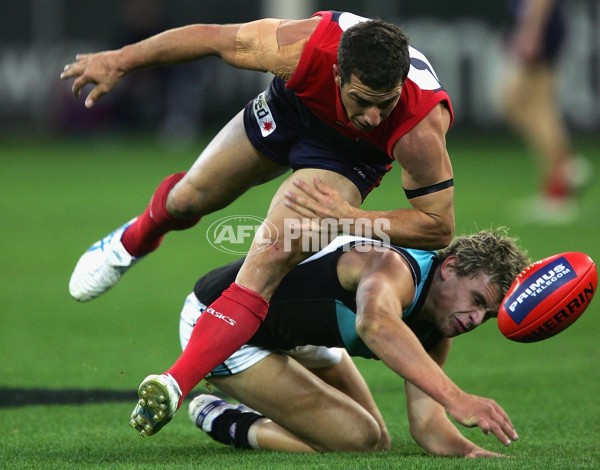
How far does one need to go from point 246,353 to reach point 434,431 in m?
0.81

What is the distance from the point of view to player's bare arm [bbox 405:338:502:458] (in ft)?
14.2

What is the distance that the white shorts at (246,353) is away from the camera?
4.62 m

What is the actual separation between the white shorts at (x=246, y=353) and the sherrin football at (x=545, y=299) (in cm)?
94

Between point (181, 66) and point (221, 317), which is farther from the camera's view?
→ point (181, 66)

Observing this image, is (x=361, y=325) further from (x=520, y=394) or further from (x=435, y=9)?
(x=435, y=9)

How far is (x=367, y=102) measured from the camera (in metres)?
4.20

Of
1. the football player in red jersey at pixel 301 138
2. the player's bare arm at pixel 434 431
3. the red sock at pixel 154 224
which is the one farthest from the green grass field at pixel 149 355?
the red sock at pixel 154 224

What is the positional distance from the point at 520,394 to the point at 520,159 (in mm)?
10331

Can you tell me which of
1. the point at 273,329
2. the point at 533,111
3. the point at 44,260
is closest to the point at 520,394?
the point at 273,329

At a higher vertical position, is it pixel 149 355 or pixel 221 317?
pixel 221 317

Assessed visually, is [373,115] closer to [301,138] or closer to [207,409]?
[301,138]

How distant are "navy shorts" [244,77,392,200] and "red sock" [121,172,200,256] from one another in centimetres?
59

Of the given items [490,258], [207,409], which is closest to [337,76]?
[490,258]

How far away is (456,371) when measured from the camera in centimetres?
614
